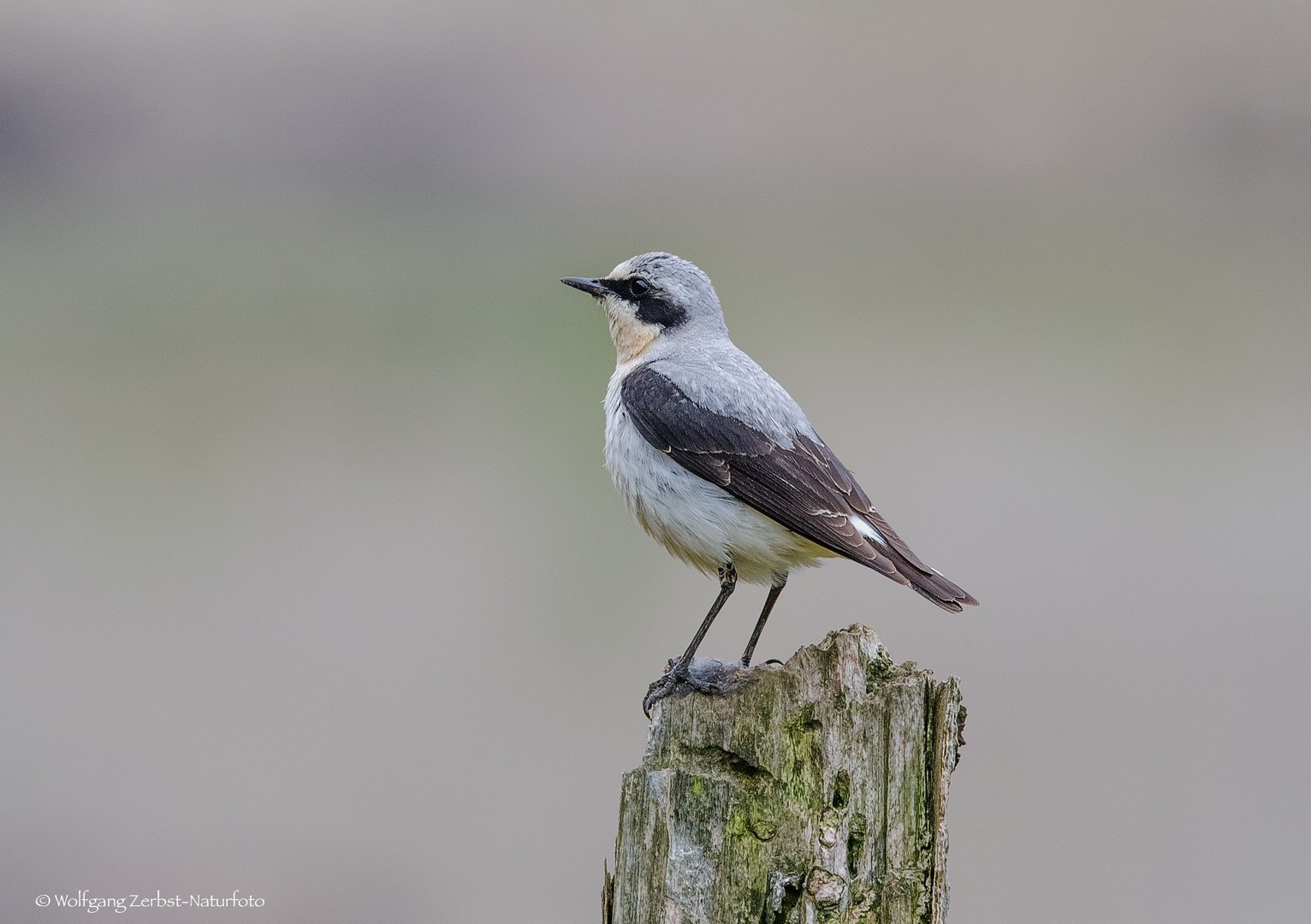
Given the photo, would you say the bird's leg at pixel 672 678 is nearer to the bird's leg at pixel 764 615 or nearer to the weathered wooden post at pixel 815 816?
the bird's leg at pixel 764 615

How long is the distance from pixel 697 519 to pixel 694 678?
0.71 m

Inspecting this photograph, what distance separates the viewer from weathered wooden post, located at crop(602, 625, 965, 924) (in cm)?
355

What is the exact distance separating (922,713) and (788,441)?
5.77 ft

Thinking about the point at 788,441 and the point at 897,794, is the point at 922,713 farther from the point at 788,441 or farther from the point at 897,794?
the point at 788,441

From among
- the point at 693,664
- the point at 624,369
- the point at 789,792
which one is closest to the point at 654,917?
the point at 789,792

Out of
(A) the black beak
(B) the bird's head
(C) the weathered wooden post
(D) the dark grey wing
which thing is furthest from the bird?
(C) the weathered wooden post

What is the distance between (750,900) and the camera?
356cm

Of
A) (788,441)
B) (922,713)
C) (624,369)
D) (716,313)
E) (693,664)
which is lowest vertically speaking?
(922,713)

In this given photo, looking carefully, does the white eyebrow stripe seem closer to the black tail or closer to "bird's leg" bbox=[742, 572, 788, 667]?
the black tail

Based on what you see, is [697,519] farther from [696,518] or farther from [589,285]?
[589,285]

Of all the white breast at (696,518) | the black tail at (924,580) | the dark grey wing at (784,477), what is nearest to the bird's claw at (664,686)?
the white breast at (696,518)

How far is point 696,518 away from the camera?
5.05 metres

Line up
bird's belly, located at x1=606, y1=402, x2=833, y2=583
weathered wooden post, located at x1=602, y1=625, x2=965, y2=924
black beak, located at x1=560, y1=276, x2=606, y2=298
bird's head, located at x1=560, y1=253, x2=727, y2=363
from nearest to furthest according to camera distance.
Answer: weathered wooden post, located at x1=602, y1=625, x2=965, y2=924, bird's belly, located at x1=606, y1=402, x2=833, y2=583, bird's head, located at x1=560, y1=253, x2=727, y2=363, black beak, located at x1=560, y1=276, x2=606, y2=298

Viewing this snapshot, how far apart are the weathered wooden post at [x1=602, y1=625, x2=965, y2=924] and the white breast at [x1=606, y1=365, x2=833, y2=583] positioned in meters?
1.21
